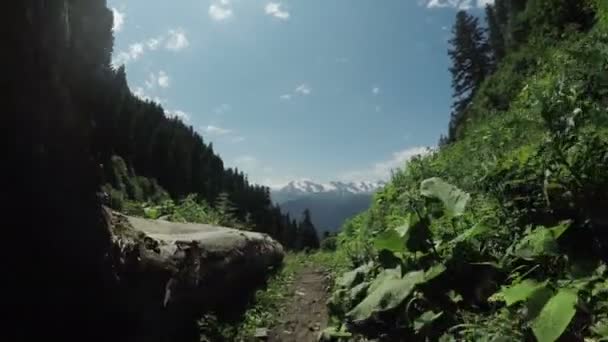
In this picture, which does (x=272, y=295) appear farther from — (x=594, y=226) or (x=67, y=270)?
(x=594, y=226)

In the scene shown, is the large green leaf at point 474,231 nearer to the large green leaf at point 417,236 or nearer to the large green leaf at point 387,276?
the large green leaf at point 417,236

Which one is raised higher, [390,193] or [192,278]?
[390,193]

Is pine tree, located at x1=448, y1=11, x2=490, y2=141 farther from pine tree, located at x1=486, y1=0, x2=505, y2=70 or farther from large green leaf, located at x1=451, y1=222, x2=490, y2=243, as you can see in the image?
large green leaf, located at x1=451, y1=222, x2=490, y2=243

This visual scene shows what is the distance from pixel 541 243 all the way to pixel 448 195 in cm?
149

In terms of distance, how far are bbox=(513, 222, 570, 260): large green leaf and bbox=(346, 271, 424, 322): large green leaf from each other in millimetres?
1013

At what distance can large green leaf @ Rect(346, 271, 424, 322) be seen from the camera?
4.56m

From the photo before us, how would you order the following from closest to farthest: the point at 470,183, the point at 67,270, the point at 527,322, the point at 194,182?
the point at 527,322 → the point at 67,270 → the point at 470,183 → the point at 194,182

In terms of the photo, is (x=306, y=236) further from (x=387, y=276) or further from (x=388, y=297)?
(x=388, y=297)

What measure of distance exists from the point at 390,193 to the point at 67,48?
8.53 m

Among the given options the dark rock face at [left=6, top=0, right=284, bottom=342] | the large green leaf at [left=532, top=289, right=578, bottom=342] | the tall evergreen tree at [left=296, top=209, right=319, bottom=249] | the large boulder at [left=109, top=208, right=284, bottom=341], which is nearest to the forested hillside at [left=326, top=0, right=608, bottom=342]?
the large green leaf at [left=532, top=289, right=578, bottom=342]

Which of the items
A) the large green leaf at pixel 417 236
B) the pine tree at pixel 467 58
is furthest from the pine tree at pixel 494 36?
the large green leaf at pixel 417 236

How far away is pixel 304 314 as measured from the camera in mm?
7586

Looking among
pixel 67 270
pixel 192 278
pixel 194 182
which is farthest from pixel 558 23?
pixel 194 182

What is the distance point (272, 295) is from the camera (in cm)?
871
